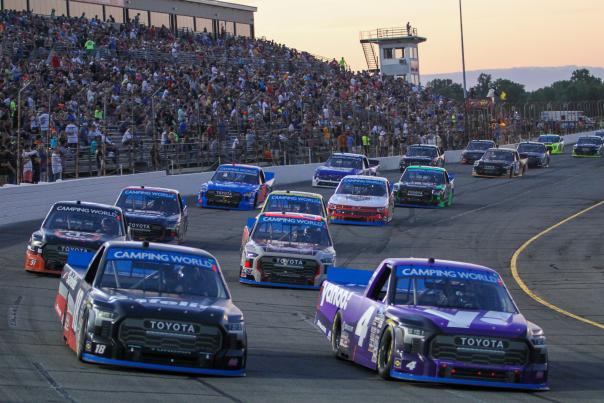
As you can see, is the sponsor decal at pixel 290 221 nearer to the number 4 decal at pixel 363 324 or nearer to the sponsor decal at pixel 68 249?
the sponsor decal at pixel 68 249

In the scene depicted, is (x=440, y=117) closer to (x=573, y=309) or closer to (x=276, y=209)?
(x=276, y=209)

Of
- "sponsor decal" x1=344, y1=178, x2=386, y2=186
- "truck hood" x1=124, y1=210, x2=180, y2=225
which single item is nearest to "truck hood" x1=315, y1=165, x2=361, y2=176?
"sponsor decal" x1=344, y1=178, x2=386, y2=186

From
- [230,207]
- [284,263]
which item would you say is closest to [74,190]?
[230,207]

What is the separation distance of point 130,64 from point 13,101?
1124 centimetres

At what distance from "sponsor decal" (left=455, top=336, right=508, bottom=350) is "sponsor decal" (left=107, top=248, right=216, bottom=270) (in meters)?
2.80

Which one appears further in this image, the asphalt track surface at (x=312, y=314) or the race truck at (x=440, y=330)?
the race truck at (x=440, y=330)

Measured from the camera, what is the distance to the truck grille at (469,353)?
11281 millimetres

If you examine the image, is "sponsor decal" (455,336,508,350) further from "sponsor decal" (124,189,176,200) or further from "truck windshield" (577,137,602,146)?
"truck windshield" (577,137,602,146)

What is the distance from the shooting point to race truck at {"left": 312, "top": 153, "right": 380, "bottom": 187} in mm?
45375

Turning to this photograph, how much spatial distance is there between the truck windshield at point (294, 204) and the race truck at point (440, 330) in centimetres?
1410

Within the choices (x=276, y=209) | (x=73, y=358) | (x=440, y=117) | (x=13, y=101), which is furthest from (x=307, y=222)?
(x=440, y=117)

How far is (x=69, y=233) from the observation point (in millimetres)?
20781

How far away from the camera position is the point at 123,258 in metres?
12.4

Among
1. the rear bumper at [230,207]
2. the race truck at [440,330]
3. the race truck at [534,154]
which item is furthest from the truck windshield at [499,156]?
the race truck at [440,330]
